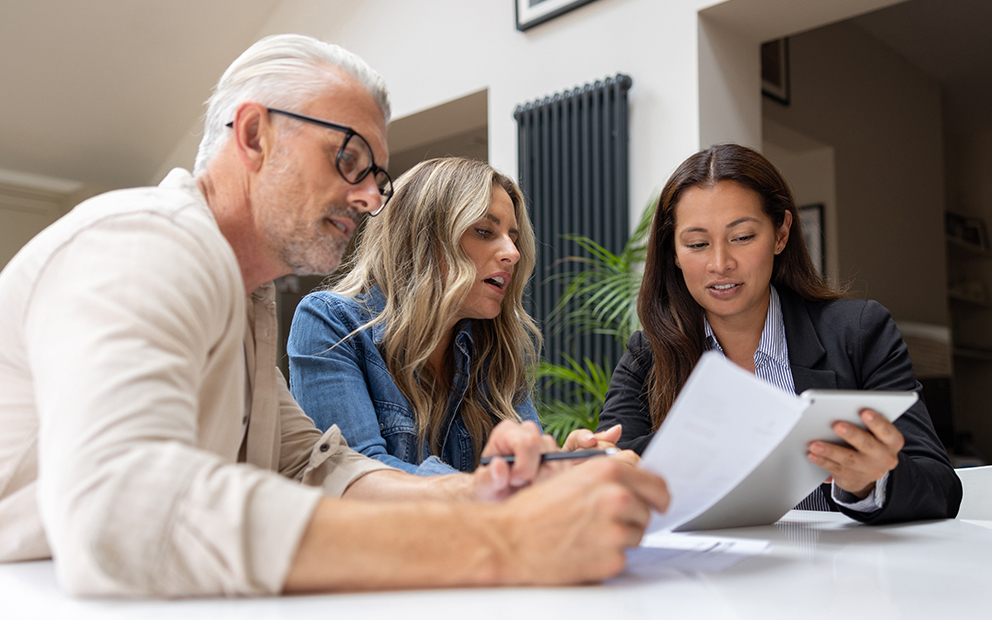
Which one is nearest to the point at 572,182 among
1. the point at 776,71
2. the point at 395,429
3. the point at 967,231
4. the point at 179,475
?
the point at 776,71

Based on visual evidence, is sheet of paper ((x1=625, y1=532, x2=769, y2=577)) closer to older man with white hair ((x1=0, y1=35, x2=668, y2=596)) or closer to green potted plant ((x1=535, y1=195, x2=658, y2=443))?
older man with white hair ((x1=0, y1=35, x2=668, y2=596))

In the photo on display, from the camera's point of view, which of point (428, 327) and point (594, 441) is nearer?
point (594, 441)

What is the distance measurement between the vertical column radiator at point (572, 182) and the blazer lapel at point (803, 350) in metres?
1.69

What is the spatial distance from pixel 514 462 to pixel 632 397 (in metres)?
0.91

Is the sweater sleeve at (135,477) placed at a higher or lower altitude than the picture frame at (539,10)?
lower

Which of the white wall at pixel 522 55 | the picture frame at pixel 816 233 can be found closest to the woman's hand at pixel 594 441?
the white wall at pixel 522 55

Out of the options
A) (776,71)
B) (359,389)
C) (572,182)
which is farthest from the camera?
(776,71)

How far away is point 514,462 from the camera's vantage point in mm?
971

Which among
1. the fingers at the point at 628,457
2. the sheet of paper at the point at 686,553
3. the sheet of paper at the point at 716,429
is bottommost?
the sheet of paper at the point at 686,553

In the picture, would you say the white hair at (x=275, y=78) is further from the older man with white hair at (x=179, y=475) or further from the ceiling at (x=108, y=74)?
the ceiling at (x=108, y=74)

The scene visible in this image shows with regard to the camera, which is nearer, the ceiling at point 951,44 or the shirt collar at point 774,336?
the shirt collar at point 774,336

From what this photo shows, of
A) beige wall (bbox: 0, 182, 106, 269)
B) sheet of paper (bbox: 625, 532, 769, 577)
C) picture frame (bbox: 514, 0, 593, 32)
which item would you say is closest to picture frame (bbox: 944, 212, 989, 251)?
picture frame (bbox: 514, 0, 593, 32)

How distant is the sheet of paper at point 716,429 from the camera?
71 centimetres

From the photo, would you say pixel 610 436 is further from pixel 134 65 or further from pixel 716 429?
pixel 134 65
